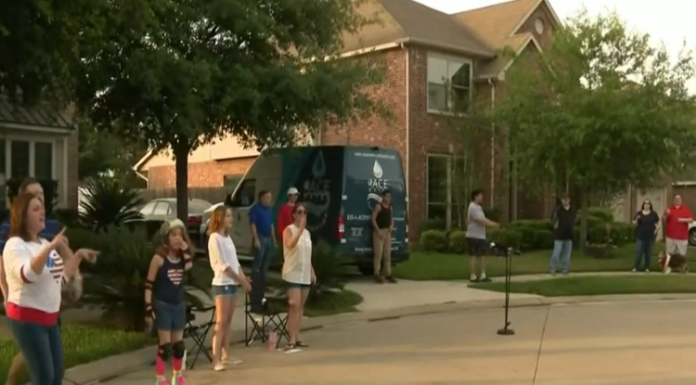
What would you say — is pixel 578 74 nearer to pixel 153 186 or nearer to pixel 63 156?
pixel 63 156

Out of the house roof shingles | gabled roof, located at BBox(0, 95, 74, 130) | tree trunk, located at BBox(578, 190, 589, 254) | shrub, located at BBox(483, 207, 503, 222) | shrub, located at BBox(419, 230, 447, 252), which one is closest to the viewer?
gabled roof, located at BBox(0, 95, 74, 130)

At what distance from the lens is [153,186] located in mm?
40062

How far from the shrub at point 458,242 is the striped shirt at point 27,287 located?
17665 mm

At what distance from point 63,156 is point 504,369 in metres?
14.4

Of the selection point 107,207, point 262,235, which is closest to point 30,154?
point 107,207

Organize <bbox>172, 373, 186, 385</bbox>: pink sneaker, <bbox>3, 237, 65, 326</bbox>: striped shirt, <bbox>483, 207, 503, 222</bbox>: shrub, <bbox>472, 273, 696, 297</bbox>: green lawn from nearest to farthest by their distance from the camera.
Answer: <bbox>3, 237, 65, 326</bbox>: striped shirt < <bbox>172, 373, 186, 385</bbox>: pink sneaker < <bbox>472, 273, 696, 297</bbox>: green lawn < <bbox>483, 207, 503, 222</bbox>: shrub

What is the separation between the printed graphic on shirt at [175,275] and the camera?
26.1 ft

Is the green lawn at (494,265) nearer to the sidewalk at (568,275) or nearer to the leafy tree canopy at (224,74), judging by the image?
the sidewalk at (568,275)

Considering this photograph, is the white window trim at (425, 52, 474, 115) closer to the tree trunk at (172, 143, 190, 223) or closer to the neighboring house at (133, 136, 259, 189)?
the neighboring house at (133, 136, 259, 189)

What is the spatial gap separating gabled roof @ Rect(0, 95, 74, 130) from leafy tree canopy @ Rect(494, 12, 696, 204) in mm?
10730

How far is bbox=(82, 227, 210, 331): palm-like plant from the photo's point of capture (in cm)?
1025

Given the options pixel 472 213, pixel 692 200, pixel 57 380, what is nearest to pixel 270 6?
pixel 472 213

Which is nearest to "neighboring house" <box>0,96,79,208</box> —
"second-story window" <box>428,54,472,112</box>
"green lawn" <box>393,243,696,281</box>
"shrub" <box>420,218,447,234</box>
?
"green lawn" <box>393,243,696,281</box>

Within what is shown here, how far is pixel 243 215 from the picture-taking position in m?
18.5
